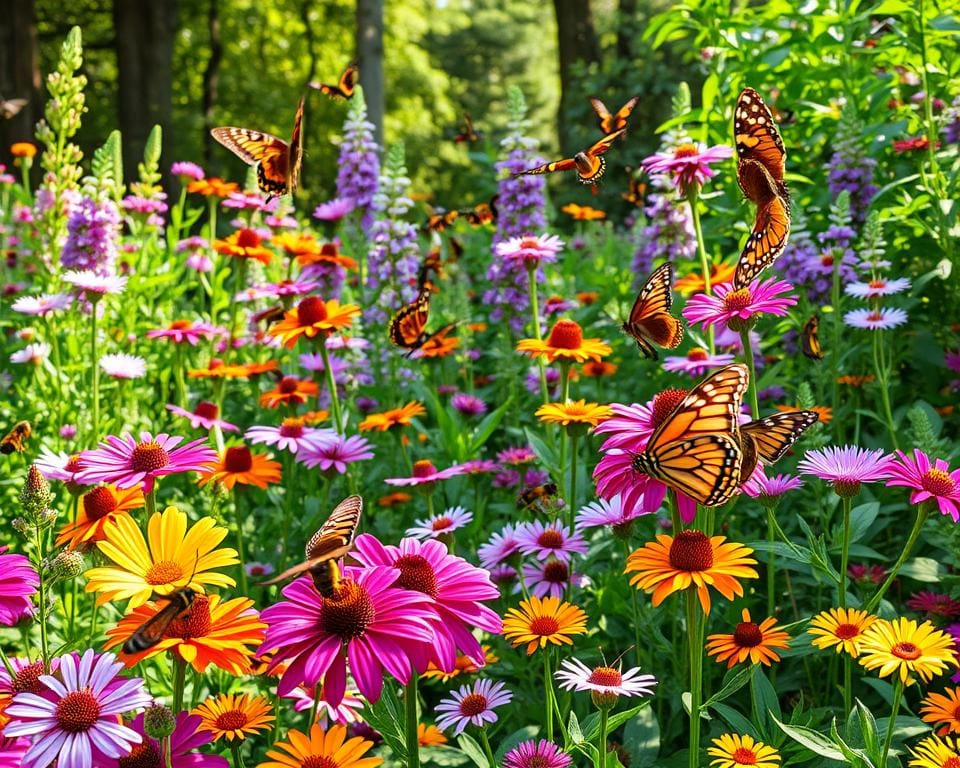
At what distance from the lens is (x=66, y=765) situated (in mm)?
1164

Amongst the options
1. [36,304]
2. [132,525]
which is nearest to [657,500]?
[132,525]

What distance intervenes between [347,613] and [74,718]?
15.4 inches

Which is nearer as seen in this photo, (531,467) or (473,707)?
(473,707)

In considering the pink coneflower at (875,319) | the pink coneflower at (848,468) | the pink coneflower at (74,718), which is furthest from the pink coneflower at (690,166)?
the pink coneflower at (74,718)

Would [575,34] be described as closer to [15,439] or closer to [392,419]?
[392,419]

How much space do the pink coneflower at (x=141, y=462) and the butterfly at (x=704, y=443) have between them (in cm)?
89

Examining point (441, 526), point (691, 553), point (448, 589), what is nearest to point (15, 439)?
point (441, 526)

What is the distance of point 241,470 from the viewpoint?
2510 millimetres

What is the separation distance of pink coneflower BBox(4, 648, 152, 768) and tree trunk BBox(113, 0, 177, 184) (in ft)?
39.7

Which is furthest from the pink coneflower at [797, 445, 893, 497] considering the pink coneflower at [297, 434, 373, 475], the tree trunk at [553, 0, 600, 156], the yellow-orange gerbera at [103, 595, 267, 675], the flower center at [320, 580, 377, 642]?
the tree trunk at [553, 0, 600, 156]

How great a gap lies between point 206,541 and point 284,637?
0.33 metres

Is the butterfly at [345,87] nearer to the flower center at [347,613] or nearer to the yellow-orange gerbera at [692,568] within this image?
the yellow-orange gerbera at [692,568]

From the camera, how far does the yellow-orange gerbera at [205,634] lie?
130 cm

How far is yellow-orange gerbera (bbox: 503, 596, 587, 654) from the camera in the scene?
6.12ft
